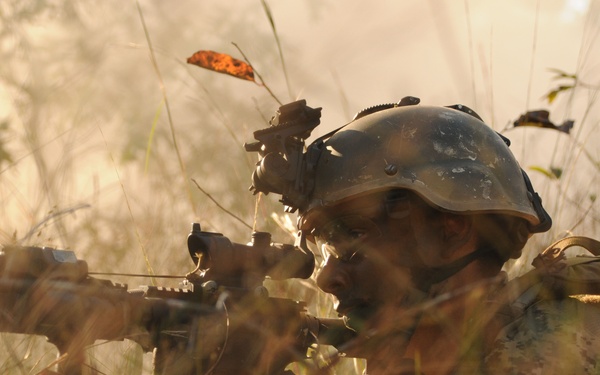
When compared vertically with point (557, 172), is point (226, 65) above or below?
above

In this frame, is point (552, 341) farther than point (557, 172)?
No

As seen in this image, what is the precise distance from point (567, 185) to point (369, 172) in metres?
2.19

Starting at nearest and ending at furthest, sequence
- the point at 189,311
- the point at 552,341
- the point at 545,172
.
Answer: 1. the point at 189,311
2. the point at 552,341
3. the point at 545,172

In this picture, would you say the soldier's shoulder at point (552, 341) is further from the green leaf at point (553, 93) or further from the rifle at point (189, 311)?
the green leaf at point (553, 93)

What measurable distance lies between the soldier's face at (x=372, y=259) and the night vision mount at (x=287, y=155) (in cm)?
21

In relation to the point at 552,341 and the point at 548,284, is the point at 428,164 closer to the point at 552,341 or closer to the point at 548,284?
the point at 548,284

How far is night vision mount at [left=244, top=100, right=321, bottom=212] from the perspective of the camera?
418 cm

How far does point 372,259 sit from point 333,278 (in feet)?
0.58

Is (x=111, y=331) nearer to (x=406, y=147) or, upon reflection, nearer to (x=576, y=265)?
(x=406, y=147)

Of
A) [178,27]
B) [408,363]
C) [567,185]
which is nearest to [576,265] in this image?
[408,363]

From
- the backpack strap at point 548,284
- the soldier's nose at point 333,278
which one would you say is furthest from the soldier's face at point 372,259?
the backpack strap at point 548,284

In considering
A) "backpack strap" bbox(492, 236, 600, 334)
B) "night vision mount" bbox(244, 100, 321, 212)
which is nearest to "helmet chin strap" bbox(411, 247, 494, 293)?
"backpack strap" bbox(492, 236, 600, 334)

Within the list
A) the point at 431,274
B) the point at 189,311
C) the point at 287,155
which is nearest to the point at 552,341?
the point at 431,274

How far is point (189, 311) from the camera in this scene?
382 centimetres
